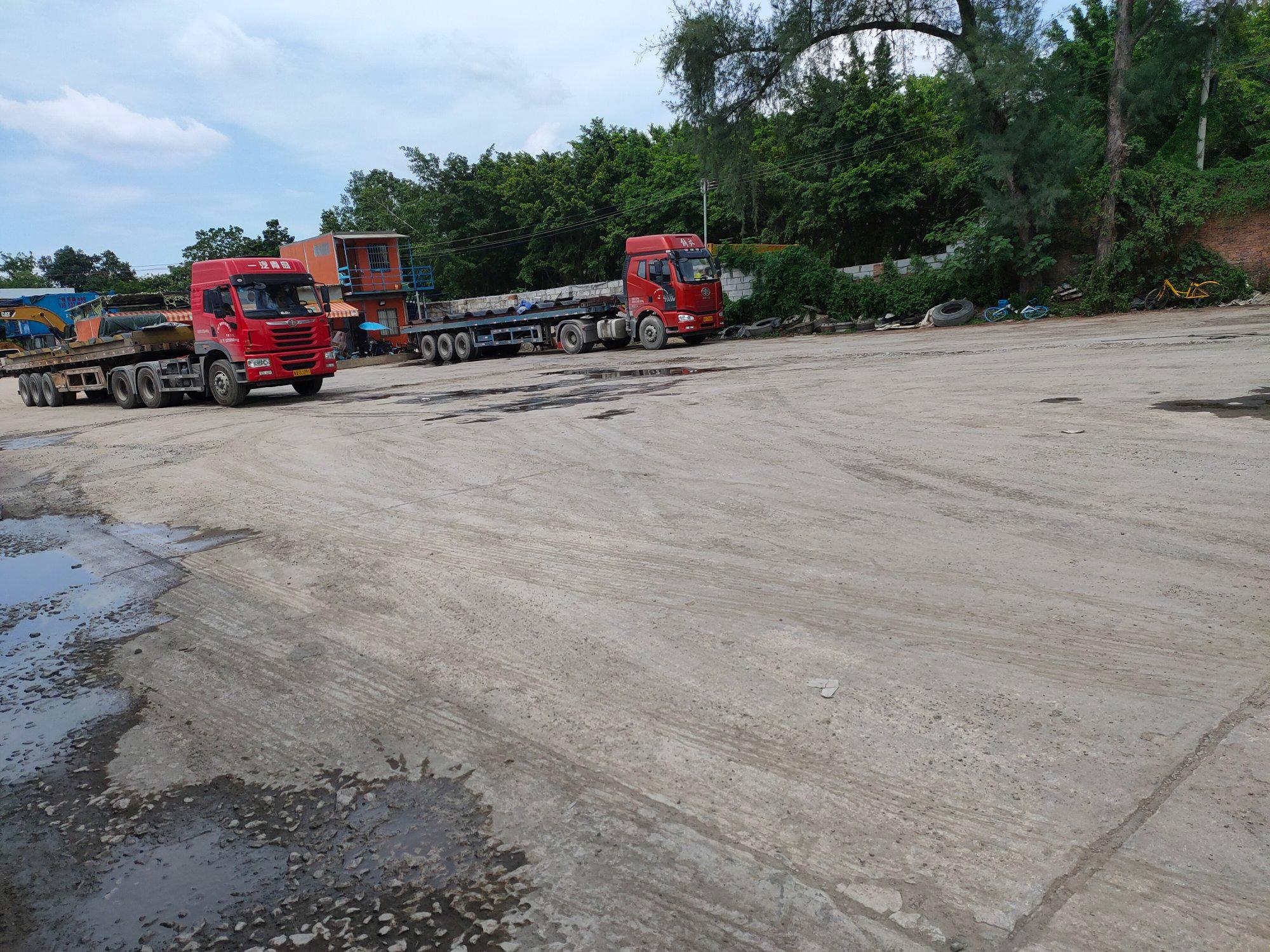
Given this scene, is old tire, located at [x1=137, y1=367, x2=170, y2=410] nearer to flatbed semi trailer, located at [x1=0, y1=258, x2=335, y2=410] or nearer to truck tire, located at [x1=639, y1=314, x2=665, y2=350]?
flatbed semi trailer, located at [x1=0, y1=258, x2=335, y2=410]

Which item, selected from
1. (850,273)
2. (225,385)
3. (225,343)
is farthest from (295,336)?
(850,273)

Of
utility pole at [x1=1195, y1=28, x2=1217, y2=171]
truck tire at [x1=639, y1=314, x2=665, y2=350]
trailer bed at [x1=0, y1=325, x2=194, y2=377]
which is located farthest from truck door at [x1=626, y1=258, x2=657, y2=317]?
utility pole at [x1=1195, y1=28, x2=1217, y2=171]

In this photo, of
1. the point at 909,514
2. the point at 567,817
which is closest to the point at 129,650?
the point at 567,817

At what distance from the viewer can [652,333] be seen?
2519cm

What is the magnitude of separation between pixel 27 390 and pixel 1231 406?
90.9 ft

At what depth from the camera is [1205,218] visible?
24125 mm

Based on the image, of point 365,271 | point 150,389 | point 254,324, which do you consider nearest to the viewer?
point 254,324

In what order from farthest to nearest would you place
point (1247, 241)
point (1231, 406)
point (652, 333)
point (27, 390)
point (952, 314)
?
point (952, 314)
point (652, 333)
point (1247, 241)
point (27, 390)
point (1231, 406)

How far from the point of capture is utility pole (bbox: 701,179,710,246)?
3881 cm

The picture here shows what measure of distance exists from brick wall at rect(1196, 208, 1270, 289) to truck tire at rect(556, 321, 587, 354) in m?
18.9

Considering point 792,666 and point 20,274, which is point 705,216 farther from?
point 20,274

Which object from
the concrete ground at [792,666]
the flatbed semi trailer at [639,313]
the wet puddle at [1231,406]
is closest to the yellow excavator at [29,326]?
the flatbed semi trailer at [639,313]

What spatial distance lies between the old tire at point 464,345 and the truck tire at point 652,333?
7.49 meters

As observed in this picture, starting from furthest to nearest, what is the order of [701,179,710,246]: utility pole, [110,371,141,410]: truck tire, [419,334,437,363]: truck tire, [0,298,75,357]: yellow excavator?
[701,179,710,246]: utility pole
[419,334,437,363]: truck tire
[0,298,75,357]: yellow excavator
[110,371,141,410]: truck tire
